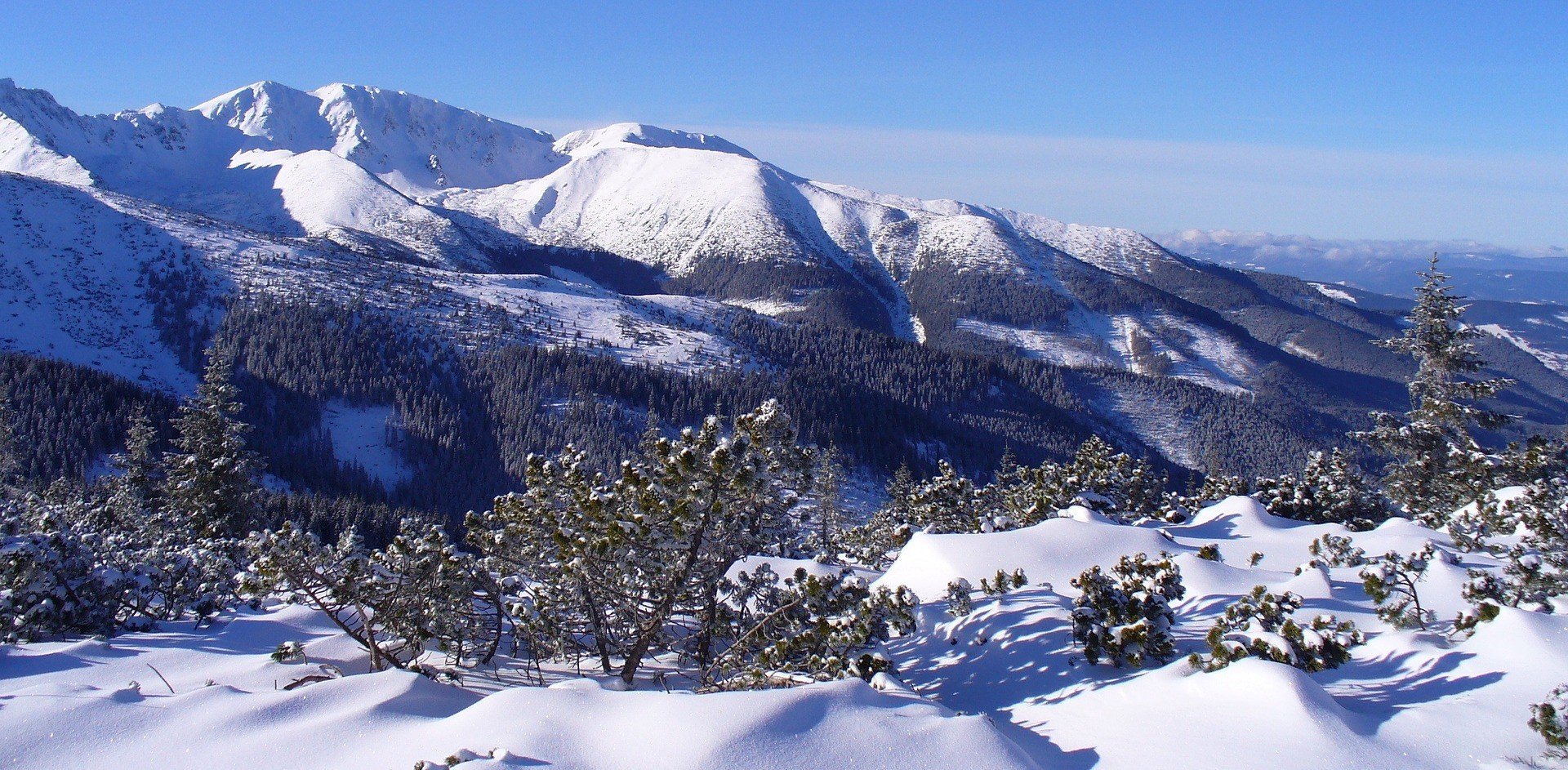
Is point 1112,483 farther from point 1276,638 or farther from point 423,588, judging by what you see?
point 423,588

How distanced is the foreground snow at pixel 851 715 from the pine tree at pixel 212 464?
79.5ft

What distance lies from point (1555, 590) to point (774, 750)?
16483 millimetres

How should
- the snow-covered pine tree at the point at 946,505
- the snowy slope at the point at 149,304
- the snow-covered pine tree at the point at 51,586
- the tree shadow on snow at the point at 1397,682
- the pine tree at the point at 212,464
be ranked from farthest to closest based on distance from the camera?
the snowy slope at the point at 149,304
the snow-covered pine tree at the point at 946,505
the pine tree at the point at 212,464
the snow-covered pine tree at the point at 51,586
the tree shadow on snow at the point at 1397,682

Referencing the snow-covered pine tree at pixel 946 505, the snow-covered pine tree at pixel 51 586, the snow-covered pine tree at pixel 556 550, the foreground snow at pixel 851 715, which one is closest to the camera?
the foreground snow at pixel 851 715

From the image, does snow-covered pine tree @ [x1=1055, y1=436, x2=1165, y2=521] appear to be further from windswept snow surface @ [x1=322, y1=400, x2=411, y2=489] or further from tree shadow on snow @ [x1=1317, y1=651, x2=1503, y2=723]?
windswept snow surface @ [x1=322, y1=400, x2=411, y2=489]

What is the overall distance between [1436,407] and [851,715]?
35497 millimetres

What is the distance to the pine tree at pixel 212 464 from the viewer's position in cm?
4009

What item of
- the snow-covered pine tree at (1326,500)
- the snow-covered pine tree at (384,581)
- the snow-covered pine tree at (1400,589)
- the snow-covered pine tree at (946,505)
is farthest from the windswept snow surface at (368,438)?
the snow-covered pine tree at (1400,589)

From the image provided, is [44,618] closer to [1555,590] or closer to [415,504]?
[1555,590]

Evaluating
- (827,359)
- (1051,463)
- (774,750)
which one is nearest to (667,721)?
(774,750)

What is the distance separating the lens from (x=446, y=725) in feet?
42.5

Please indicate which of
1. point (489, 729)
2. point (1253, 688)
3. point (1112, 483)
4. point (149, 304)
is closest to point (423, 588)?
point (489, 729)

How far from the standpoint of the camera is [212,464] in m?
40.4

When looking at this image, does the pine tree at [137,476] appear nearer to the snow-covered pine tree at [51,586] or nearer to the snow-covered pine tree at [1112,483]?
the snow-covered pine tree at [51,586]
